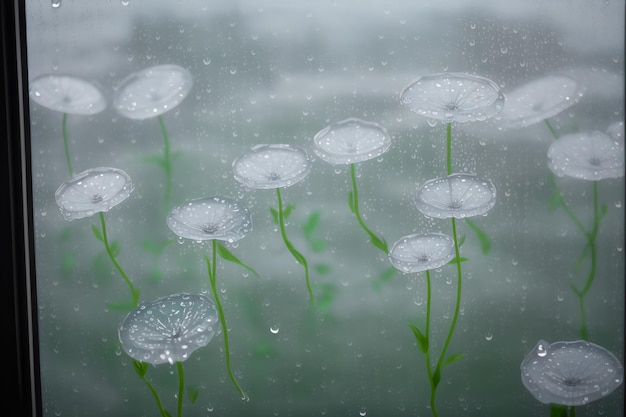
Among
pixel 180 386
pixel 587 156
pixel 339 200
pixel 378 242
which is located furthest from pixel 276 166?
pixel 587 156

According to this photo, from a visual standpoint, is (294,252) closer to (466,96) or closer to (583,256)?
(466,96)

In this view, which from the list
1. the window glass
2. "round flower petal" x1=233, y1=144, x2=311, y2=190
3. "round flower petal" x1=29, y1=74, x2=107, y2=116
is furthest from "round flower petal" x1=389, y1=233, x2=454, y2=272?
"round flower petal" x1=29, y1=74, x2=107, y2=116

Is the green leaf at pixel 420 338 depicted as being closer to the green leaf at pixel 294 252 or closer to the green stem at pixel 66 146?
the green leaf at pixel 294 252

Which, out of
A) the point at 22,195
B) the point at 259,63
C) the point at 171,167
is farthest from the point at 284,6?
the point at 22,195

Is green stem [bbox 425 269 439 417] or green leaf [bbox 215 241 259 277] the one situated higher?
green leaf [bbox 215 241 259 277]

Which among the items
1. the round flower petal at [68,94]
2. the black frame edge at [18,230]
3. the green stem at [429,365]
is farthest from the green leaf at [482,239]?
the black frame edge at [18,230]

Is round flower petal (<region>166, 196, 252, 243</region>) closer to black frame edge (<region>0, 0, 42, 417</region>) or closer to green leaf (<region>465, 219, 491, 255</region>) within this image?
black frame edge (<region>0, 0, 42, 417</region>)
